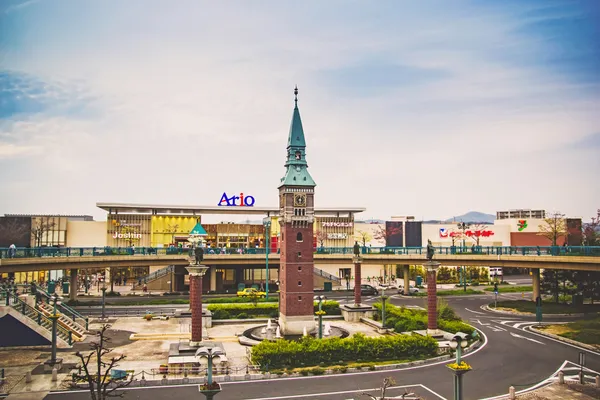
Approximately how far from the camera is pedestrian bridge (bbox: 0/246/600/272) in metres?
51.9

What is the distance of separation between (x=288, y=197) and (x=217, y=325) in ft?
60.1

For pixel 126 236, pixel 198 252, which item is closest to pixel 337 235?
pixel 126 236

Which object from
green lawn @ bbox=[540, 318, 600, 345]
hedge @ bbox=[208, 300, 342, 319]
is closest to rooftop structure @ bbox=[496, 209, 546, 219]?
green lawn @ bbox=[540, 318, 600, 345]

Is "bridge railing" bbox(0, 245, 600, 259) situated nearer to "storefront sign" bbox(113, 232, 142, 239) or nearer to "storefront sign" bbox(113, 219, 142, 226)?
"storefront sign" bbox(113, 232, 142, 239)

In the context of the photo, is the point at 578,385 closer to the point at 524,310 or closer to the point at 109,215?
the point at 524,310

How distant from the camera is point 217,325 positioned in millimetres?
59281

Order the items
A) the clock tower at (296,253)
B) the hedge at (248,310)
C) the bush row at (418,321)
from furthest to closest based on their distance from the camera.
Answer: the hedge at (248,310) → the clock tower at (296,253) → the bush row at (418,321)

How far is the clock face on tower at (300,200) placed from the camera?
52.9 meters

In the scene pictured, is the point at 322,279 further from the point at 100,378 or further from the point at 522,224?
the point at 100,378

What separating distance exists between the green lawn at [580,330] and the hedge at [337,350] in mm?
16564

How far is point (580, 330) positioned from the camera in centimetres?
5303

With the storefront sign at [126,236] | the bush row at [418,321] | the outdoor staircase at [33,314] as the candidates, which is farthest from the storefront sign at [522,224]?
the outdoor staircase at [33,314]

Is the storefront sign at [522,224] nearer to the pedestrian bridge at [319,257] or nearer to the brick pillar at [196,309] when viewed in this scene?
the pedestrian bridge at [319,257]

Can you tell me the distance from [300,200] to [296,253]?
5561mm
